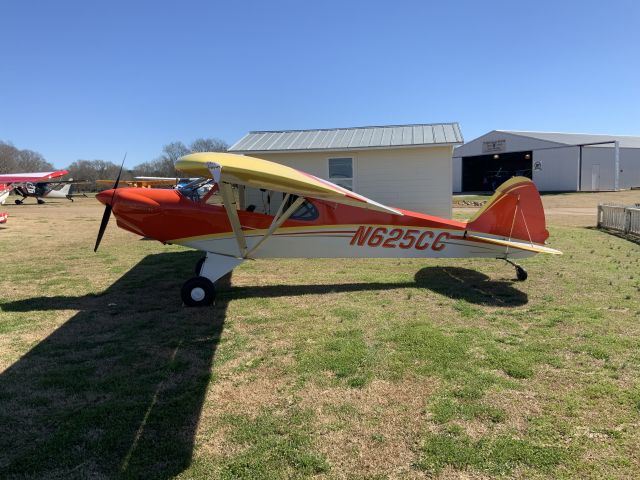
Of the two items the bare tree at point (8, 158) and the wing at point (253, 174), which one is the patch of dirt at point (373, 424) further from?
the bare tree at point (8, 158)

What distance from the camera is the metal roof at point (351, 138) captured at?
13.1m

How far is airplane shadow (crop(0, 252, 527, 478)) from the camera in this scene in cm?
283

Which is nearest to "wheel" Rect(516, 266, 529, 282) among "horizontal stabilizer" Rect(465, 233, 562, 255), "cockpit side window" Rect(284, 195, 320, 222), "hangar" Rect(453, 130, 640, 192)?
"horizontal stabilizer" Rect(465, 233, 562, 255)

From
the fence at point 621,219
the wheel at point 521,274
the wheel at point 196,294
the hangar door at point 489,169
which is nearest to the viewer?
the wheel at point 196,294

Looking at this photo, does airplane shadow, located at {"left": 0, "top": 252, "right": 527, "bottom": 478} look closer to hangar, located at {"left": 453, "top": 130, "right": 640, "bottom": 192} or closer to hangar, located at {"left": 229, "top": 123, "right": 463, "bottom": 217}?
hangar, located at {"left": 229, "top": 123, "right": 463, "bottom": 217}

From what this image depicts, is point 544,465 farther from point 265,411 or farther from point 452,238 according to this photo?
point 452,238

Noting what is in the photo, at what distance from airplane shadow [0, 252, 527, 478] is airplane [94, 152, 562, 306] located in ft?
2.50

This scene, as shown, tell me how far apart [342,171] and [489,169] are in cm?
4595

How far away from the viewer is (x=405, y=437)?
3.08m

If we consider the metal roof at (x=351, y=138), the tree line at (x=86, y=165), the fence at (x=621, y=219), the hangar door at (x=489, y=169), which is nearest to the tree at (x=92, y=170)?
the tree line at (x=86, y=165)

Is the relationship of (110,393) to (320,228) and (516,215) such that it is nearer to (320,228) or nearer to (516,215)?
(320,228)

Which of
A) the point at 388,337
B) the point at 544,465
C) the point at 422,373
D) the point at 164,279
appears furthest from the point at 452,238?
the point at 164,279

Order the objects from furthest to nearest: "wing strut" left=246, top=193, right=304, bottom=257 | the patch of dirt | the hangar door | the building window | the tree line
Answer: the tree line < the hangar door < the building window < "wing strut" left=246, top=193, right=304, bottom=257 < the patch of dirt

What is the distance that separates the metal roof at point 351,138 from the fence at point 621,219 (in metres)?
5.83
